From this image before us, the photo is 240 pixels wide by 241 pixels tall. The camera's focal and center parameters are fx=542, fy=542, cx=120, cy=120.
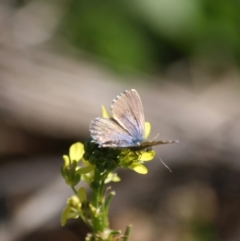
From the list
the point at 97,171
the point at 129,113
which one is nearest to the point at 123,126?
the point at 129,113

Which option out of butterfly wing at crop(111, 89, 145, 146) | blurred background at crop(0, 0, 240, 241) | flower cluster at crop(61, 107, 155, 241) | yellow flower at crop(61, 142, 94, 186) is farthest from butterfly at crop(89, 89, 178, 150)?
blurred background at crop(0, 0, 240, 241)

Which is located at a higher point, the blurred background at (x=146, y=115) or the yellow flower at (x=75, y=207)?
the blurred background at (x=146, y=115)

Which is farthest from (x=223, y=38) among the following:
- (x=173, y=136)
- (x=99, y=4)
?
(x=173, y=136)

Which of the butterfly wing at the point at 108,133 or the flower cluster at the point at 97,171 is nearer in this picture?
the butterfly wing at the point at 108,133

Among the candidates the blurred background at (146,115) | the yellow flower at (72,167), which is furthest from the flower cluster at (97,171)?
the blurred background at (146,115)

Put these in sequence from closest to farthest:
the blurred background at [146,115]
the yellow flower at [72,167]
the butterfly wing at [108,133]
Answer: the butterfly wing at [108,133], the yellow flower at [72,167], the blurred background at [146,115]

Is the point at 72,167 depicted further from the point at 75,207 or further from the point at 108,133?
the point at 108,133

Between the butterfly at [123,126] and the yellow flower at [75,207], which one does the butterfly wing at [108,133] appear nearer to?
the butterfly at [123,126]

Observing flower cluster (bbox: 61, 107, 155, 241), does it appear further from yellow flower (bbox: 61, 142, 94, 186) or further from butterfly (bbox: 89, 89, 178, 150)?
butterfly (bbox: 89, 89, 178, 150)

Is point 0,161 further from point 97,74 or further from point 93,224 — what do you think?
point 93,224
